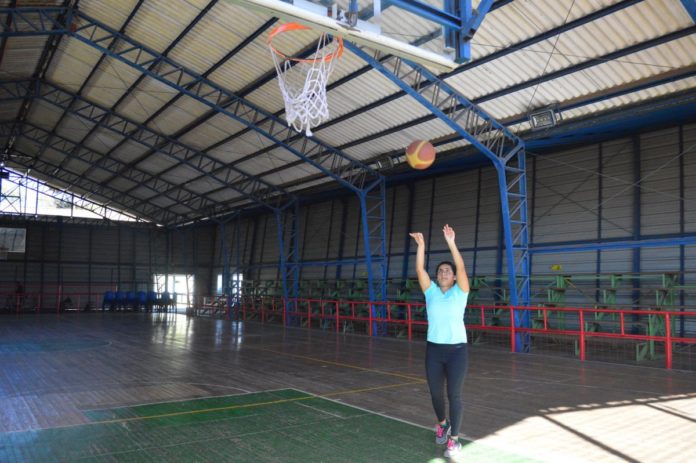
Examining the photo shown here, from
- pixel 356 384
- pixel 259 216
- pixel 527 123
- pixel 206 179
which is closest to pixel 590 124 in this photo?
pixel 527 123

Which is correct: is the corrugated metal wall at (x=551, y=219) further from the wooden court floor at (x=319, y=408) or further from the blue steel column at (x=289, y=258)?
the wooden court floor at (x=319, y=408)

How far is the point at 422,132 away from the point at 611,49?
6953 millimetres

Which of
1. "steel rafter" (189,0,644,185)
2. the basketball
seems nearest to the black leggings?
the basketball

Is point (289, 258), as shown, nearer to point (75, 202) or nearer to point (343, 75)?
point (343, 75)

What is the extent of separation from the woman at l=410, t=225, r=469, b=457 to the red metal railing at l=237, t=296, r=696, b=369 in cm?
805

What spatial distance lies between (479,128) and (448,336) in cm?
1236

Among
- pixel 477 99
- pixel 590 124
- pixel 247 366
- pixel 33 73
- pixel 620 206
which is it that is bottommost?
pixel 247 366

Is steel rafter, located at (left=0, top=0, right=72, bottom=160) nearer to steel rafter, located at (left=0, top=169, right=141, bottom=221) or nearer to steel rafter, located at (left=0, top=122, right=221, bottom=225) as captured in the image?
steel rafter, located at (left=0, top=122, right=221, bottom=225)

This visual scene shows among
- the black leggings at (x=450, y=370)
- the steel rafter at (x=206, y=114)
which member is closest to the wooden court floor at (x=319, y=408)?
the black leggings at (x=450, y=370)

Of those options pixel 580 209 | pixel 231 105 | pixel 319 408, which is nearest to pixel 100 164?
pixel 231 105

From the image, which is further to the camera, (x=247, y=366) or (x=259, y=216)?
(x=259, y=216)

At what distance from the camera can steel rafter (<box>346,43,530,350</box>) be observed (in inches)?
582

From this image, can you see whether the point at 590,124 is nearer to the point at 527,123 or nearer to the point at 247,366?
the point at 527,123

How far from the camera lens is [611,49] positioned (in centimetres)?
1252
